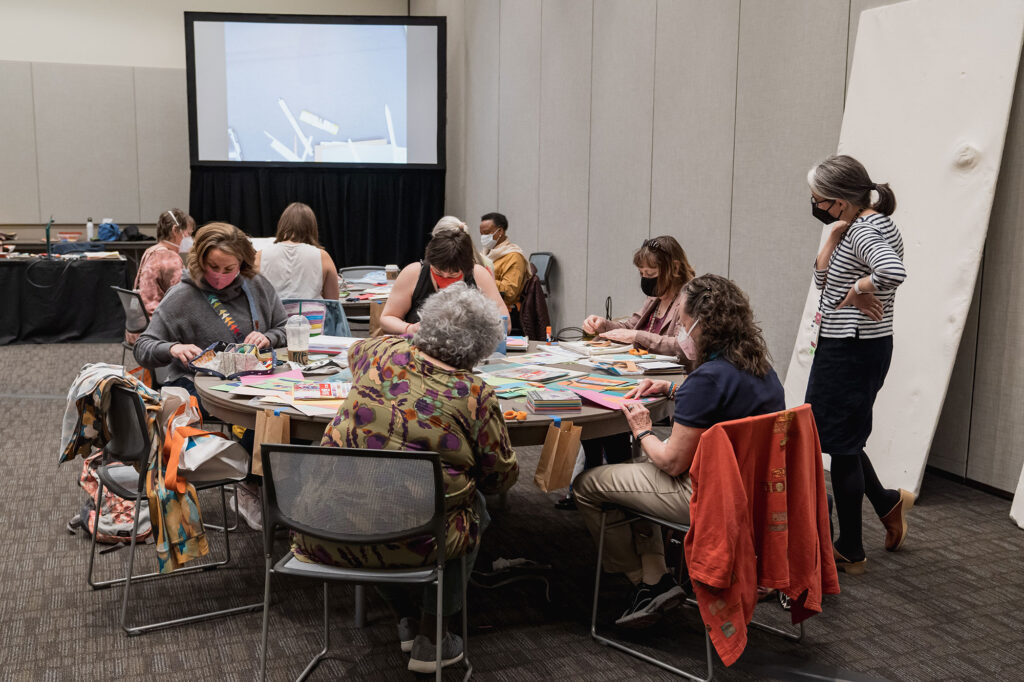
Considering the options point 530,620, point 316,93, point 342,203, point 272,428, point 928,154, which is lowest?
point 530,620

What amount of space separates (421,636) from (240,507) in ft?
4.73

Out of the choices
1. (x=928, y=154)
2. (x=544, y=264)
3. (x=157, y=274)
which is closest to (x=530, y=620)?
(x=928, y=154)

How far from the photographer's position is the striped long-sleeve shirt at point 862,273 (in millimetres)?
2887

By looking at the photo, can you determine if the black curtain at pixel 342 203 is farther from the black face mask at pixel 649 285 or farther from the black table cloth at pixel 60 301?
the black face mask at pixel 649 285

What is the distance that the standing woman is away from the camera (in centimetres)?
299

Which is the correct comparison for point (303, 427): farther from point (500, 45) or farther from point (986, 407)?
point (500, 45)

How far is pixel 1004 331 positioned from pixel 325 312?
117 inches

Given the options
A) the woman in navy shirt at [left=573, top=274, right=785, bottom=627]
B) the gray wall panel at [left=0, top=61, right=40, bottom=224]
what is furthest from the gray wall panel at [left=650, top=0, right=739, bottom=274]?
the gray wall panel at [left=0, top=61, right=40, bottom=224]

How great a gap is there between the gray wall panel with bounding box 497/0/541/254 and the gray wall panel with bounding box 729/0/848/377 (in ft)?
9.88

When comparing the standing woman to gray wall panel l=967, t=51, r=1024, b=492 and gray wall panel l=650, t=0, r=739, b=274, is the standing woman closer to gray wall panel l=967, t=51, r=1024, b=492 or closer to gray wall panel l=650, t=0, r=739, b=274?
gray wall panel l=967, t=51, r=1024, b=492

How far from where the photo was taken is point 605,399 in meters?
2.65

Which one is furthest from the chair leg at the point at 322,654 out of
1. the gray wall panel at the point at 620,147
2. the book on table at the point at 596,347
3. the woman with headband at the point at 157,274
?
the gray wall panel at the point at 620,147

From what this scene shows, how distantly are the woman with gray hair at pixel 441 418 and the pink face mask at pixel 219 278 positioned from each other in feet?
4.37

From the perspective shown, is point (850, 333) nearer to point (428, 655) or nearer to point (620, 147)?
point (428, 655)
